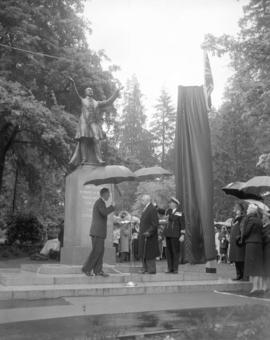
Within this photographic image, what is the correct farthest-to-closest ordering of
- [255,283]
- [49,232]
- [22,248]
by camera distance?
[49,232]
[22,248]
[255,283]

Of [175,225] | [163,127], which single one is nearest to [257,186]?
[175,225]

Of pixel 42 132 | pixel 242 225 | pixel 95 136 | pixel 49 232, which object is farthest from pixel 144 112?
pixel 242 225

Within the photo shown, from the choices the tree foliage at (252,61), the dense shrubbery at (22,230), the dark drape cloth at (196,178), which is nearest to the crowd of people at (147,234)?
the dark drape cloth at (196,178)

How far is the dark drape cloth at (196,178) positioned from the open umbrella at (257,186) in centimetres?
110

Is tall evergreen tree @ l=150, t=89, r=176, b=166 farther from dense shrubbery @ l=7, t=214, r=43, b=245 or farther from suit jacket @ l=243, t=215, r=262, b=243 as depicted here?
suit jacket @ l=243, t=215, r=262, b=243

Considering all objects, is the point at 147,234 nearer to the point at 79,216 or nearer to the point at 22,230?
the point at 79,216

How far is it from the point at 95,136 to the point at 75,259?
3.94 meters

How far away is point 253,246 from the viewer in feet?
34.1

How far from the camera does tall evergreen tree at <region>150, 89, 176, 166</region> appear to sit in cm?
6084

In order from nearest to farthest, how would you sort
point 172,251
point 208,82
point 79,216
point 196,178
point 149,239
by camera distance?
point 149,239 < point 172,251 < point 196,178 < point 208,82 < point 79,216

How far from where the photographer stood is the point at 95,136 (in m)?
15.0

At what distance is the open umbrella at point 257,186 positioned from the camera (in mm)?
11031

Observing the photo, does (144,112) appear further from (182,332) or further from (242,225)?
(182,332)

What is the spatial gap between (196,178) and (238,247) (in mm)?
2069
